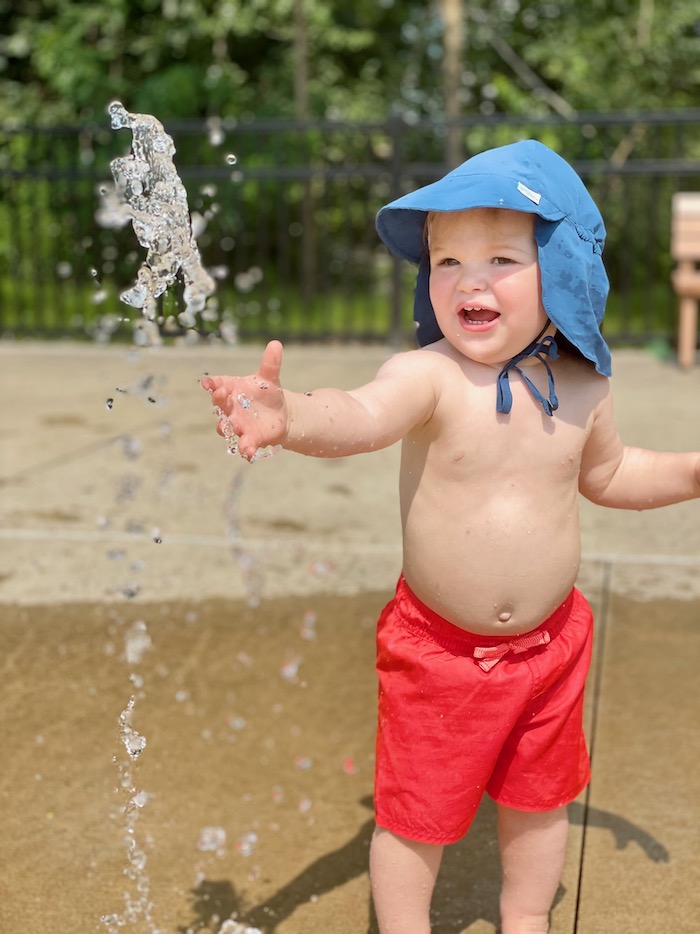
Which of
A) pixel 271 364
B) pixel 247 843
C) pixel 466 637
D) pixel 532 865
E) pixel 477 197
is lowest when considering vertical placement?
pixel 247 843

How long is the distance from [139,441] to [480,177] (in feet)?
13.8

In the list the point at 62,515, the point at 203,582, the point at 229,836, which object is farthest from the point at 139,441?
the point at 229,836

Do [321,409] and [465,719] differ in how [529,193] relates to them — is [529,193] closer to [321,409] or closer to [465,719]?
[321,409]

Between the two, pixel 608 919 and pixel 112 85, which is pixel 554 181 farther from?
pixel 112 85

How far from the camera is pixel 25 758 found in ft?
9.43

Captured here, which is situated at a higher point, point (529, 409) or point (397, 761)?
point (529, 409)

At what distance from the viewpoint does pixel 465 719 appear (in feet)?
6.58

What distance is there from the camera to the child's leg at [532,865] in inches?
84.3

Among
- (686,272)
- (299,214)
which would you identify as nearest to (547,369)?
(686,272)

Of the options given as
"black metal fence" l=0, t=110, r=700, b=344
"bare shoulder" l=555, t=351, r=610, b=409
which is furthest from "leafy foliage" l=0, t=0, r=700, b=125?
"bare shoulder" l=555, t=351, r=610, b=409

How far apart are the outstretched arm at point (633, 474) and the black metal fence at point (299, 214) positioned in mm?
6088

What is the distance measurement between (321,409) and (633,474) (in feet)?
2.24

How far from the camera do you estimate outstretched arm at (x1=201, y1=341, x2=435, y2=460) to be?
5.32 ft

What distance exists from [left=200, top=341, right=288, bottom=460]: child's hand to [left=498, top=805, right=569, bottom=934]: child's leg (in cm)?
90
